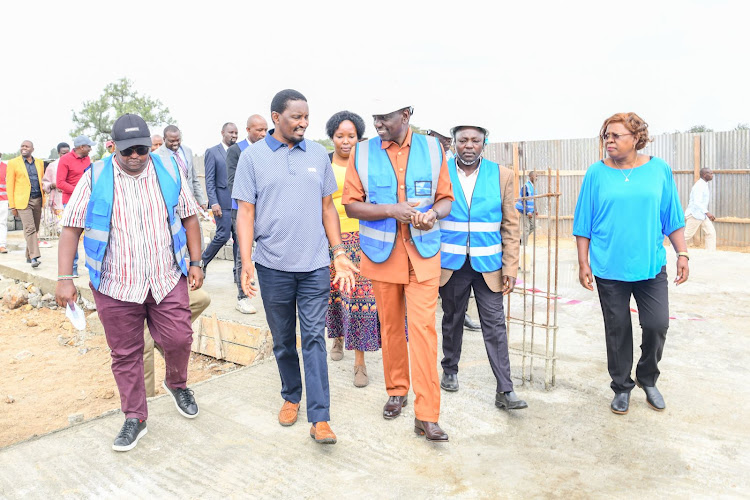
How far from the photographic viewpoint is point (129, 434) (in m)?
3.60

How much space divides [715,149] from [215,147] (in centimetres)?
1285

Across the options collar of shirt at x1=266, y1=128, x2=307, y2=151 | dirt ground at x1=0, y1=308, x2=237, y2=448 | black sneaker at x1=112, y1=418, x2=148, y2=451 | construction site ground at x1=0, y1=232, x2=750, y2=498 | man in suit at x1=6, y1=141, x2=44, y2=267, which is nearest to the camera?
construction site ground at x1=0, y1=232, x2=750, y2=498

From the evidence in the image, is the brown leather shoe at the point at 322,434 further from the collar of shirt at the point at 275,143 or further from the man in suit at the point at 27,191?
the man in suit at the point at 27,191

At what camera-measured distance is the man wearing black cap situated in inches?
136

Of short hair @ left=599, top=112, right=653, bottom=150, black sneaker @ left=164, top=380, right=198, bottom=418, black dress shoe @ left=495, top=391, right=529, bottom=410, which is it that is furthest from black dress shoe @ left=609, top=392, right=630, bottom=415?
black sneaker @ left=164, top=380, right=198, bottom=418

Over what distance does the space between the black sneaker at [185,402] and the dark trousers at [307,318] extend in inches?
26.8

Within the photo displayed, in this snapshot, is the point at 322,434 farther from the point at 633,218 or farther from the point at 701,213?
the point at 701,213

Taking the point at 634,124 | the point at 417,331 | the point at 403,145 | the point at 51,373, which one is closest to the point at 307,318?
the point at 417,331

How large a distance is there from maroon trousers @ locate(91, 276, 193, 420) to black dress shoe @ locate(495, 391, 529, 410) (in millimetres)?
2064

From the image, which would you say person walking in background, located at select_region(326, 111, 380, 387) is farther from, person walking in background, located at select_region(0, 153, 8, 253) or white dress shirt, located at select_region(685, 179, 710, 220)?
white dress shirt, located at select_region(685, 179, 710, 220)

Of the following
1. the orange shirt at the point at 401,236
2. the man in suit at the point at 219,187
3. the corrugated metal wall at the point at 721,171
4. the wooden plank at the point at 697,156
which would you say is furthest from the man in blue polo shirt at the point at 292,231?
the wooden plank at the point at 697,156

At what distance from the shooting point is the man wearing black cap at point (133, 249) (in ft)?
11.4

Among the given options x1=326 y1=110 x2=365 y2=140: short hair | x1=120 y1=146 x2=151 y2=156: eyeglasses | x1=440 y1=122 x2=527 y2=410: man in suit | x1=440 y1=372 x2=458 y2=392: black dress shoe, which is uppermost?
x1=326 y1=110 x2=365 y2=140: short hair

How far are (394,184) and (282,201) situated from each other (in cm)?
68
